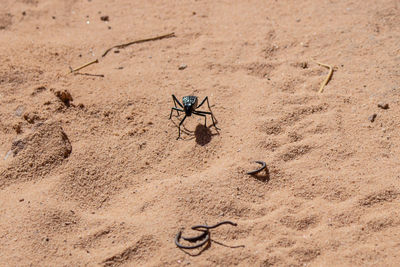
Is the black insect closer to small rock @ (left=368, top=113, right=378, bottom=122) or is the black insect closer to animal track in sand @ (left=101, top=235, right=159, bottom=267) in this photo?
animal track in sand @ (left=101, top=235, right=159, bottom=267)

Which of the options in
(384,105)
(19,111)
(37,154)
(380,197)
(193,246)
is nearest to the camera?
(193,246)

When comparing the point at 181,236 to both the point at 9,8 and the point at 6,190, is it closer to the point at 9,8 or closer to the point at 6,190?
the point at 6,190

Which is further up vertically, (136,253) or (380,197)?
(380,197)

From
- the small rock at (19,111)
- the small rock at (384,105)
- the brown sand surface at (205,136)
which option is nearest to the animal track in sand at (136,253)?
the brown sand surface at (205,136)

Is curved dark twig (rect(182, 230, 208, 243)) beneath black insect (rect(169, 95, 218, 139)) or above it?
beneath

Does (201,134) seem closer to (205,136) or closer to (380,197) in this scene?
(205,136)

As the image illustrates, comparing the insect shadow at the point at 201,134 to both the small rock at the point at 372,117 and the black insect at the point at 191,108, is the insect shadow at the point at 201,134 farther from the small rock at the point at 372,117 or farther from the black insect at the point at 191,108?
the small rock at the point at 372,117

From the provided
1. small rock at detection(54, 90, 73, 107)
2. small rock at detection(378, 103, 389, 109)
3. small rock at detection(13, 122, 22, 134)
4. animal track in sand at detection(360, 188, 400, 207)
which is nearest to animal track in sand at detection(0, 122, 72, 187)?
small rock at detection(13, 122, 22, 134)

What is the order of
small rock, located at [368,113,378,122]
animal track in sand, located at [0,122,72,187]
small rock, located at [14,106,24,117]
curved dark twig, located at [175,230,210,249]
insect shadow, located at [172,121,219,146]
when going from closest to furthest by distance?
curved dark twig, located at [175,230,210,249], animal track in sand, located at [0,122,72,187], small rock, located at [368,113,378,122], insect shadow, located at [172,121,219,146], small rock, located at [14,106,24,117]

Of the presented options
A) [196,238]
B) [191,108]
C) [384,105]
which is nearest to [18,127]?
[191,108]

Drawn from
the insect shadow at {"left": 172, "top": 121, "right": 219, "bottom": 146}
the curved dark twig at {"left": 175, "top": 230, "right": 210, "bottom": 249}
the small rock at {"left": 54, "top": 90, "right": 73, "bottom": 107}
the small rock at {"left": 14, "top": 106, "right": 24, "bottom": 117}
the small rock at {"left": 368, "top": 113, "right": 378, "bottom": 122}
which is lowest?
the curved dark twig at {"left": 175, "top": 230, "right": 210, "bottom": 249}
